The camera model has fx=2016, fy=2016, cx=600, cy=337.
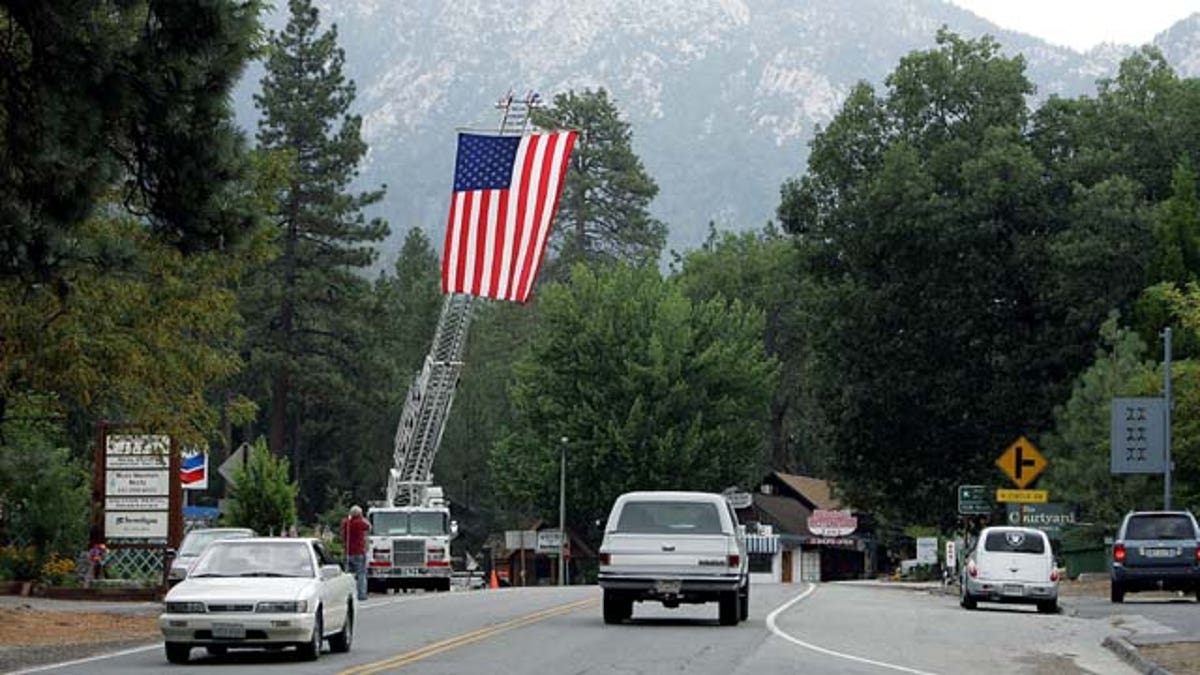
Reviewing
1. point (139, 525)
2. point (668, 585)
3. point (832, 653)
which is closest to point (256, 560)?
point (832, 653)

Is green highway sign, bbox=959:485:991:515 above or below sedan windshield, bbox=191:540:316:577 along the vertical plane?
above

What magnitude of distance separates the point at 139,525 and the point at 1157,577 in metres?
20.3

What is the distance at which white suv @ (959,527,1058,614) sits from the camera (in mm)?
39312

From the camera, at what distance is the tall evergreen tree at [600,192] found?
122562 mm

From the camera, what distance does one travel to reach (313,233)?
3627 inches

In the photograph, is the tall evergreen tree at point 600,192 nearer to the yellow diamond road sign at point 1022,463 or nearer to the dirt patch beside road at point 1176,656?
the yellow diamond road sign at point 1022,463

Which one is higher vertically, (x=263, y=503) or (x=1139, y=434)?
(x=1139, y=434)

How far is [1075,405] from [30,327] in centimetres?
3506

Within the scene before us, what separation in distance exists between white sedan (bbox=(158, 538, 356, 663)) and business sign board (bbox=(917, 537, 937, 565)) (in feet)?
193

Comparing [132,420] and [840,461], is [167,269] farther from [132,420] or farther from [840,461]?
[840,461]

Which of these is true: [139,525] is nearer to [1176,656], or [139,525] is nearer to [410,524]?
[410,524]

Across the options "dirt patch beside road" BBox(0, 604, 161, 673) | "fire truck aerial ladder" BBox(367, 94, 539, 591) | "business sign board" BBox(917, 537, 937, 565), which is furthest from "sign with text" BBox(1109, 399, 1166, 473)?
"business sign board" BBox(917, 537, 937, 565)

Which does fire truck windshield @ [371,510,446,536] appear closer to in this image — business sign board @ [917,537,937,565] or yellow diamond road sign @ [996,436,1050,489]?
yellow diamond road sign @ [996,436,1050,489]

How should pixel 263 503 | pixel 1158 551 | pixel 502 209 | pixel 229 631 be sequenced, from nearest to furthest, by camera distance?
1. pixel 229 631
2. pixel 1158 551
3. pixel 263 503
4. pixel 502 209
